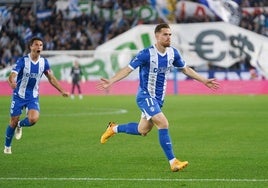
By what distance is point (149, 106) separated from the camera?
13.4 metres

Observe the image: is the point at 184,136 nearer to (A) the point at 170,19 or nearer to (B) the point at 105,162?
(B) the point at 105,162

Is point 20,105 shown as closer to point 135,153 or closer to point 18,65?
point 18,65

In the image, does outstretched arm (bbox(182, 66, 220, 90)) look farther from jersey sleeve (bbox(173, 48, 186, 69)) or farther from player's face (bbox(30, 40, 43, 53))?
player's face (bbox(30, 40, 43, 53))

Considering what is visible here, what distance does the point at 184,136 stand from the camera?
1975cm

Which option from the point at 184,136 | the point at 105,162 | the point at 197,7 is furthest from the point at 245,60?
the point at 105,162

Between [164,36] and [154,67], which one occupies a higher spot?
[164,36]

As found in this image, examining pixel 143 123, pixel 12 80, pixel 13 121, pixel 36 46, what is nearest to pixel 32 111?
pixel 13 121

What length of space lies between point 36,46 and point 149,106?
325 centimetres

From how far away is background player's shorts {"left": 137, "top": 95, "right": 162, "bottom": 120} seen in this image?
13.3 metres

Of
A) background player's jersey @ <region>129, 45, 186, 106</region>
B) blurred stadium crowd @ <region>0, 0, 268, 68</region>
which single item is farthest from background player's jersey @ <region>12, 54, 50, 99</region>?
blurred stadium crowd @ <region>0, 0, 268, 68</region>

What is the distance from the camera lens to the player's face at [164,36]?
13.1 metres

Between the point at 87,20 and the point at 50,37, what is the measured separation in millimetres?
2406

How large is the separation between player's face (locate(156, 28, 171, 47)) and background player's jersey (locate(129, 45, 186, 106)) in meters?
0.29

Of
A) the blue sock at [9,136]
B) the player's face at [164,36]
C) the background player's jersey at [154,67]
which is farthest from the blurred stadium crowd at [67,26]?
the player's face at [164,36]
